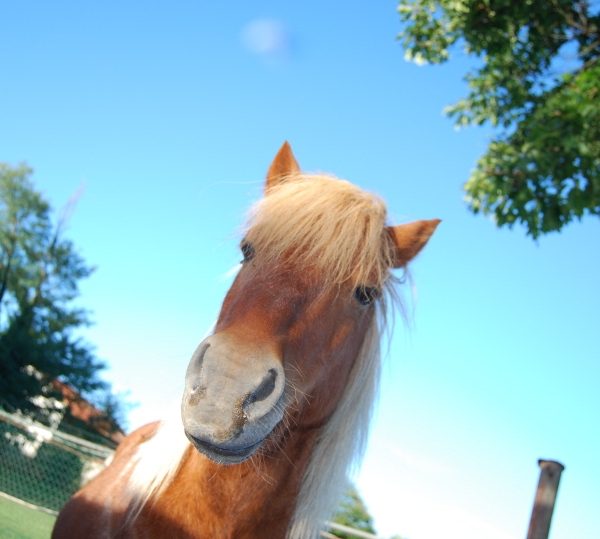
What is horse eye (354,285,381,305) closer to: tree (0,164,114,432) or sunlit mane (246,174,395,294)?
sunlit mane (246,174,395,294)

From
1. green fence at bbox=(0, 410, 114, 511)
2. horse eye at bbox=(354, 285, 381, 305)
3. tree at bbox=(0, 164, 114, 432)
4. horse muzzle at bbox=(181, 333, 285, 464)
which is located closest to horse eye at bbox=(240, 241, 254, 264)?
horse eye at bbox=(354, 285, 381, 305)

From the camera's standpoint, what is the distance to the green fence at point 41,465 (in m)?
9.84

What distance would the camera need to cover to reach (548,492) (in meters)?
2.26

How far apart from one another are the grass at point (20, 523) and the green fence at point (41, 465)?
1.52 ft

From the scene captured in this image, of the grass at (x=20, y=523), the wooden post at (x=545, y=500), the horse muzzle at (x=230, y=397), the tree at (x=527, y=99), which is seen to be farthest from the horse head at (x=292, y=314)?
the grass at (x=20, y=523)

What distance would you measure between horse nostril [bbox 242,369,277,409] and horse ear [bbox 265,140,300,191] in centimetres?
132

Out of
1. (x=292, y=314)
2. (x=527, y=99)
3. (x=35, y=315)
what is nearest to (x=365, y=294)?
(x=292, y=314)

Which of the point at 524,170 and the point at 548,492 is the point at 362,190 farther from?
the point at 524,170

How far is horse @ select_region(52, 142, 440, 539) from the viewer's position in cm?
142

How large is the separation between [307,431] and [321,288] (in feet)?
1.94

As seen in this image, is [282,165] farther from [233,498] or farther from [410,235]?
[233,498]

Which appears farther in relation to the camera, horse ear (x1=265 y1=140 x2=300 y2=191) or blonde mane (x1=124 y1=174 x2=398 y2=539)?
horse ear (x1=265 y1=140 x2=300 y2=191)

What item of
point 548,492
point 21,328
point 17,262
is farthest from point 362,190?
point 17,262

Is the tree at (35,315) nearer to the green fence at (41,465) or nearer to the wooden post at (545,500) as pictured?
the green fence at (41,465)
